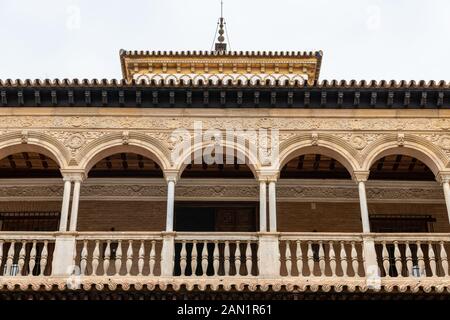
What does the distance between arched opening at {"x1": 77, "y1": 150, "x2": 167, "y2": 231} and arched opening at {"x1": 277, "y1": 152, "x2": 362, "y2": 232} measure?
7.87 ft

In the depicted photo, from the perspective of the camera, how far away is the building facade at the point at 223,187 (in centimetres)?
1013

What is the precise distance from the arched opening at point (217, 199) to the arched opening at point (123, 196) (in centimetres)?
43

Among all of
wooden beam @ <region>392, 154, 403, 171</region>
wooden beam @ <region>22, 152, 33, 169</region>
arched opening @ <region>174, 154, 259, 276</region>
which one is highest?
wooden beam @ <region>22, 152, 33, 169</region>

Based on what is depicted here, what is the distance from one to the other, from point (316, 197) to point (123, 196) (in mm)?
3811

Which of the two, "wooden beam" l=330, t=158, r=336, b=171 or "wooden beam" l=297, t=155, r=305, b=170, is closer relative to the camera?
"wooden beam" l=297, t=155, r=305, b=170

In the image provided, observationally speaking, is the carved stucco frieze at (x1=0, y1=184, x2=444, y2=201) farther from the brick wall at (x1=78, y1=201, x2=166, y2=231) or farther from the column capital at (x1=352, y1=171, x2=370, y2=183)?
the column capital at (x1=352, y1=171, x2=370, y2=183)

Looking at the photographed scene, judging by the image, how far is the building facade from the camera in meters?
10.1

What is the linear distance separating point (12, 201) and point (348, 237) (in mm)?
6654

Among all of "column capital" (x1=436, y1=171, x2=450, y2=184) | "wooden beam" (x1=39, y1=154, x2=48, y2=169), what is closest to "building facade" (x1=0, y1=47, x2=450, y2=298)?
"column capital" (x1=436, y1=171, x2=450, y2=184)

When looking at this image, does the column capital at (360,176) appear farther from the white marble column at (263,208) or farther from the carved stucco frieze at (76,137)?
the carved stucco frieze at (76,137)
